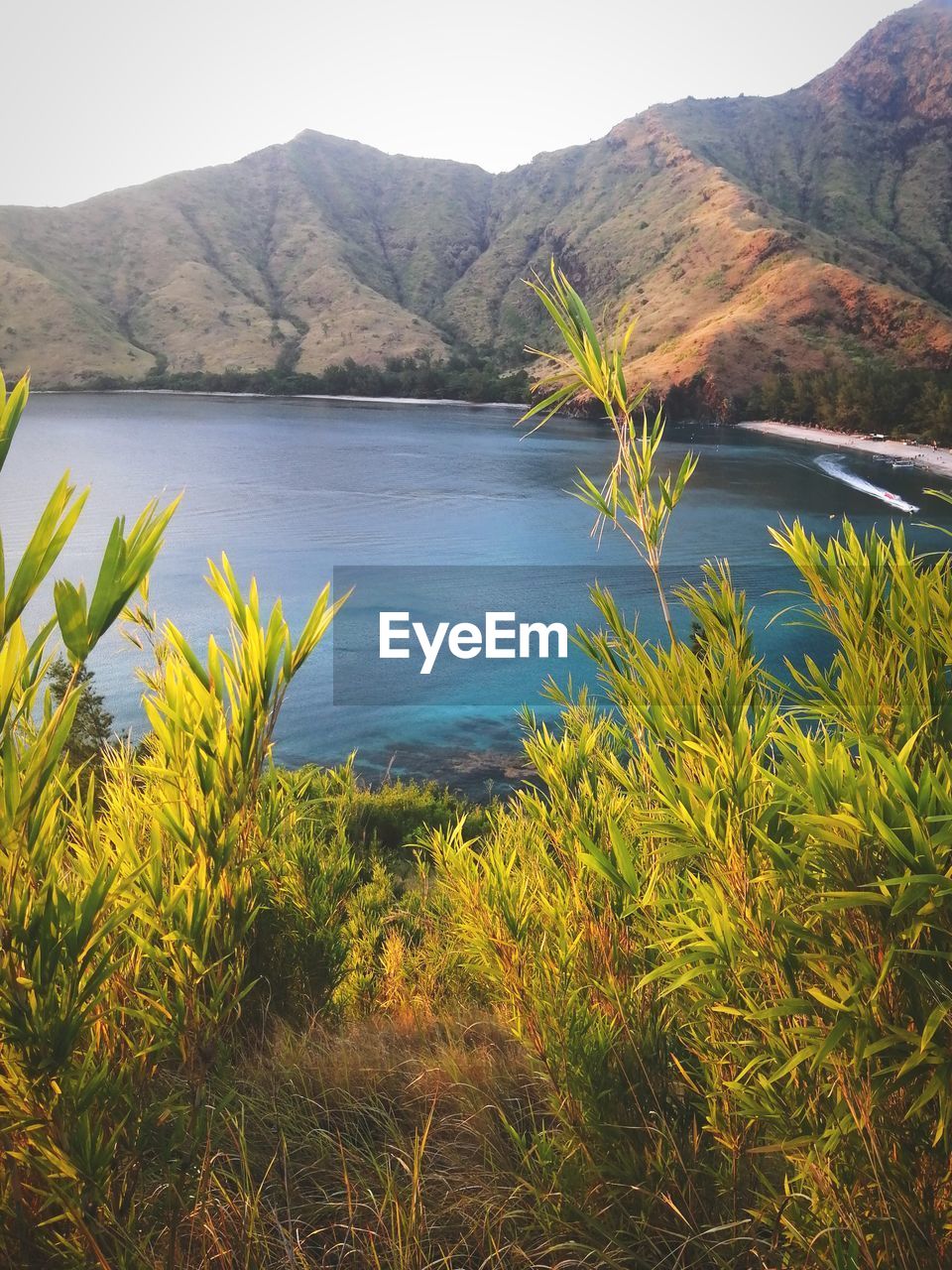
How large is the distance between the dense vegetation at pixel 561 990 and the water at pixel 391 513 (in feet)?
17.5

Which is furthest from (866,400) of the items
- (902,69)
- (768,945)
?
(902,69)

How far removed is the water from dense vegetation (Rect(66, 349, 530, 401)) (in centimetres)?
459

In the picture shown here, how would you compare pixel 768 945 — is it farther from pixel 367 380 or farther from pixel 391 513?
pixel 367 380

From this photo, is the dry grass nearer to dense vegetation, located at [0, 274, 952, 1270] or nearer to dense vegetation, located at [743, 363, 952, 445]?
dense vegetation, located at [0, 274, 952, 1270]

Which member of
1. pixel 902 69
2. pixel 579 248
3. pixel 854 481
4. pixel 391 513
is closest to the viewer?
pixel 854 481

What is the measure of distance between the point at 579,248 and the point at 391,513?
28391 millimetres

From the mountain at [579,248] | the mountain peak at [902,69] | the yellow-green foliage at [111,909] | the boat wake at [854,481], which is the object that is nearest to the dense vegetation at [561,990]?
the yellow-green foliage at [111,909]

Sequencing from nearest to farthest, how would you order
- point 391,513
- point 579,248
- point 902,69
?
point 391,513 < point 579,248 < point 902,69

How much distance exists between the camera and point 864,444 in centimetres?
2003

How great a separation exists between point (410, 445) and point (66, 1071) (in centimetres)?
2598

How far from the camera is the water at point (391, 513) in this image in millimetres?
9703

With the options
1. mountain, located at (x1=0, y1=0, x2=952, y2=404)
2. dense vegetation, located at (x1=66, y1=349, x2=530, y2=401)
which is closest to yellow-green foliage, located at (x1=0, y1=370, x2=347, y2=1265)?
mountain, located at (x1=0, y1=0, x2=952, y2=404)

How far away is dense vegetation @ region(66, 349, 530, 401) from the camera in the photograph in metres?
32.4

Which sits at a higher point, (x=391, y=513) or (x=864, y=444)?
(x=864, y=444)
